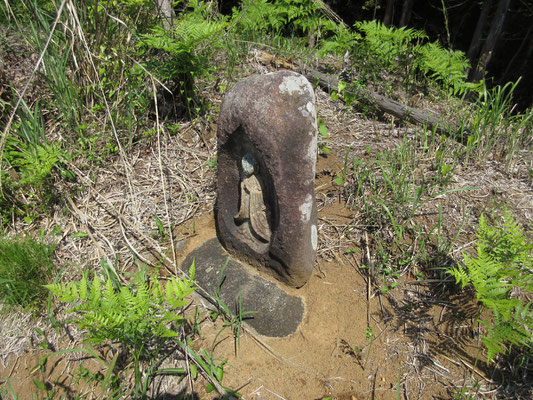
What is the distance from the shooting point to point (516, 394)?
1.83 metres

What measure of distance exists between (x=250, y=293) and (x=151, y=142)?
188 centimetres

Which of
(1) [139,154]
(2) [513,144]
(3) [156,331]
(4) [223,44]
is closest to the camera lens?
(3) [156,331]

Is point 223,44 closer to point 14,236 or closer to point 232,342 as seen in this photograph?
A: point 14,236

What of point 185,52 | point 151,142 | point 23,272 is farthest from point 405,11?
point 23,272

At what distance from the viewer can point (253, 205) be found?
237 centimetres

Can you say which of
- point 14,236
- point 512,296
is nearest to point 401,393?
point 512,296

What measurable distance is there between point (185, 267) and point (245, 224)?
0.59 m

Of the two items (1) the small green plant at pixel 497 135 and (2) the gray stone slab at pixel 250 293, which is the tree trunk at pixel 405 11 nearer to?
(1) the small green plant at pixel 497 135

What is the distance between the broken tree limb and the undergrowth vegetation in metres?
0.09

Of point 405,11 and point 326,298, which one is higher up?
point 405,11

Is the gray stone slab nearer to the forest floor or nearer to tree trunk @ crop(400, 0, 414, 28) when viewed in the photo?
the forest floor

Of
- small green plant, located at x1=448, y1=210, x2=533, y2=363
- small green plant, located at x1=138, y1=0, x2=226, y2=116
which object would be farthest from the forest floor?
small green plant, located at x1=138, y1=0, x2=226, y2=116

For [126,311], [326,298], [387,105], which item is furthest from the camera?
[387,105]

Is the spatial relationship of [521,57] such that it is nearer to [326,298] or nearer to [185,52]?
[185,52]
